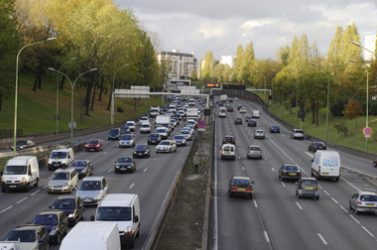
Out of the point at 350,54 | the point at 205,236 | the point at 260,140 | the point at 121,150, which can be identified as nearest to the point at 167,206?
the point at 205,236

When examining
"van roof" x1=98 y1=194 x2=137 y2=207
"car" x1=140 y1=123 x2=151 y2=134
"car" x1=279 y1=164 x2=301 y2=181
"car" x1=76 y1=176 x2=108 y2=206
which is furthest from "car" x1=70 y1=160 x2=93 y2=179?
"car" x1=140 y1=123 x2=151 y2=134

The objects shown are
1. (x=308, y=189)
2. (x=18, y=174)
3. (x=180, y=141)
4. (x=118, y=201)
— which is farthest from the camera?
(x=180, y=141)

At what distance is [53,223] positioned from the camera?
2445 centimetres

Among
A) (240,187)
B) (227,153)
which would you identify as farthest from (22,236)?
(227,153)

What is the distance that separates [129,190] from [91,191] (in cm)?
612

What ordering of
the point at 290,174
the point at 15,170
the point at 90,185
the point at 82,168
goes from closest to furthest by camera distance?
the point at 90,185 → the point at 15,170 → the point at 82,168 → the point at 290,174

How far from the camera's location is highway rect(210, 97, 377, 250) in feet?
86.1

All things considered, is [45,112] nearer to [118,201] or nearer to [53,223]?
[53,223]

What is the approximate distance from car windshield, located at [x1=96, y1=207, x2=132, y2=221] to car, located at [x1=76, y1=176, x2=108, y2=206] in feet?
29.4

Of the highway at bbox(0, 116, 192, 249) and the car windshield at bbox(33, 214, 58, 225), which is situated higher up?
the car windshield at bbox(33, 214, 58, 225)

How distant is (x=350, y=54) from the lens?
139m

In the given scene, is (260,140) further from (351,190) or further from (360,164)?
(351,190)

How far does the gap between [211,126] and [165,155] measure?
3116 cm

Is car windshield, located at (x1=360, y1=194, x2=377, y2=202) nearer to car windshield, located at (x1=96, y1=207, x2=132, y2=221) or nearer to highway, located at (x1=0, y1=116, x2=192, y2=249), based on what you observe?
highway, located at (x1=0, y1=116, x2=192, y2=249)
